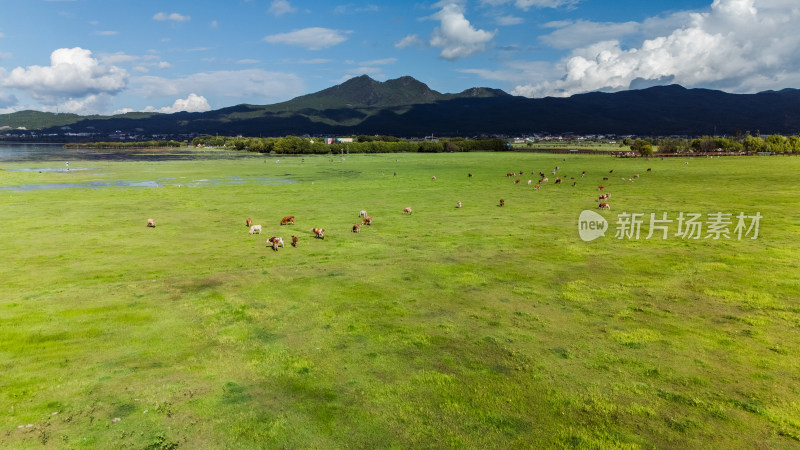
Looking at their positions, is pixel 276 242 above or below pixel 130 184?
below

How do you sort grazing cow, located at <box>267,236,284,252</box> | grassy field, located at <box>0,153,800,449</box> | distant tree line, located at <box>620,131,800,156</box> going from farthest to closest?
distant tree line, located at <box>620,131,800,156</box>
grazing cow, located at <box>267,236,284,252</box>
grassy field, located at <box>0,153,800,449</box>

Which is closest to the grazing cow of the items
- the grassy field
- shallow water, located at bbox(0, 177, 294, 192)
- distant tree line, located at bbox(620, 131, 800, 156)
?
the grassy field

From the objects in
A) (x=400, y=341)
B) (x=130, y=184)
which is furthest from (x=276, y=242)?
(x=130, y=184)

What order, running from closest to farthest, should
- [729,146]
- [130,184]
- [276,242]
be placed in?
[276,242]
[130,184]
[729,146]

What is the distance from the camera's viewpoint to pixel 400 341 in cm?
1368

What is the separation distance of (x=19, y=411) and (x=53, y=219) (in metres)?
33.3

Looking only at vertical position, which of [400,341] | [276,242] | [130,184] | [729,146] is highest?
[729,146]

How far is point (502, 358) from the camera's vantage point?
1255 cm

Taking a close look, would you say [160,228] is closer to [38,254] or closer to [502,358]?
[38,254]

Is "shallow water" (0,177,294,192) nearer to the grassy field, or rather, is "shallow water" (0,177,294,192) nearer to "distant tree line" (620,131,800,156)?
the grassy field

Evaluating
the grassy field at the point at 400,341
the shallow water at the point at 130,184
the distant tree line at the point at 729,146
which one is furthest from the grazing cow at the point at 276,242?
the distant tree line at the point at 729,146

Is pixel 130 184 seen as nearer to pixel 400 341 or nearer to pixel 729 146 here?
pixel 400 341

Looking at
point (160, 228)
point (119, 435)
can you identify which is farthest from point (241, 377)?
point (160, 228)

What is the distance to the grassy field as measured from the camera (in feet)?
31.2
